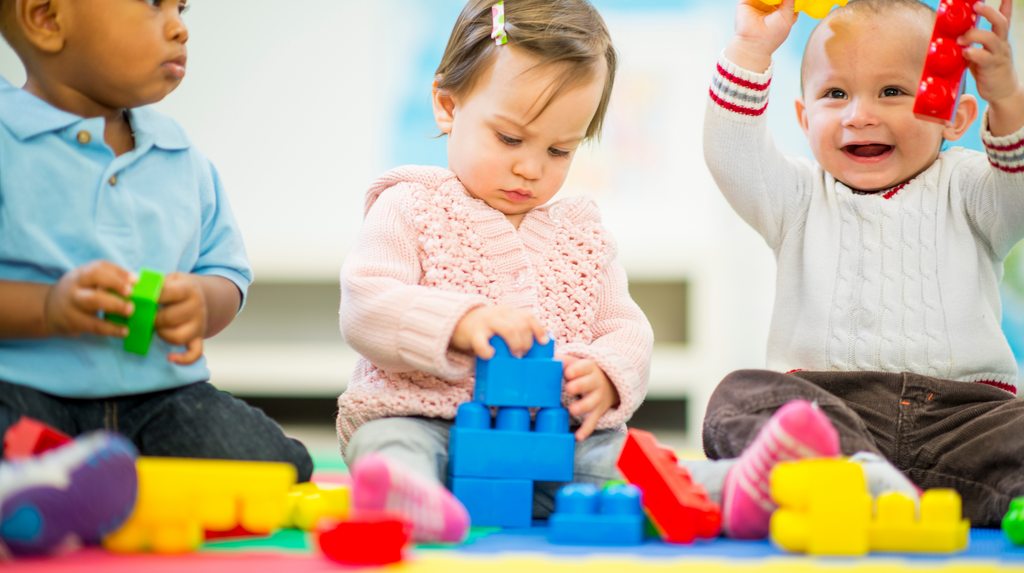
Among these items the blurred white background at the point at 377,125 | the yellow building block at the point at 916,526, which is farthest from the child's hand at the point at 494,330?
the blurred white background at the point at 377,125

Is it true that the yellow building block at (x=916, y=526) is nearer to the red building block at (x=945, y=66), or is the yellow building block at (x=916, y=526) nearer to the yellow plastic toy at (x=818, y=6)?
the red building block at (x=945, y=66)

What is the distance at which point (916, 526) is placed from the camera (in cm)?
73

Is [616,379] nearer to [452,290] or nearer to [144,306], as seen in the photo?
[452,290]

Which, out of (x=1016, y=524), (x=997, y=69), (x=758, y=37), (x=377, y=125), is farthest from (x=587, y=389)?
(x=377, y=125)

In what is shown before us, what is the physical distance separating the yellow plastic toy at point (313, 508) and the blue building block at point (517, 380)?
0.17 m

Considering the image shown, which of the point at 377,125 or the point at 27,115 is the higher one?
the point at 377,125

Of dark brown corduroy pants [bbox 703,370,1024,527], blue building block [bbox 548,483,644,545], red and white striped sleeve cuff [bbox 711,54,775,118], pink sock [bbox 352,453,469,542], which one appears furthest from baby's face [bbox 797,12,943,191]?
pink sock [bbox 352,453,469,542]

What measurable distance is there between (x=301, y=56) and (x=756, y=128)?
1.90m

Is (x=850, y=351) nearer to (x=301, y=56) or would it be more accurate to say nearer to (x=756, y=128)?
(x=756, y=128)

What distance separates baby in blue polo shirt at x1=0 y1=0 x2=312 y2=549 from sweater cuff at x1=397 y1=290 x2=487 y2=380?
195mm

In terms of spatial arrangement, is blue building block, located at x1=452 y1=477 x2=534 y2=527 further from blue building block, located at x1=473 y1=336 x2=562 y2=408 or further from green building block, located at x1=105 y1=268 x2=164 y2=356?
green building block, located at x1=105 y1=268 x2=164 y2=356

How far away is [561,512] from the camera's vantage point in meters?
0.77

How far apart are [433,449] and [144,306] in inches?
12.9

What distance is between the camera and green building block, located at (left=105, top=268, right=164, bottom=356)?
79cm
